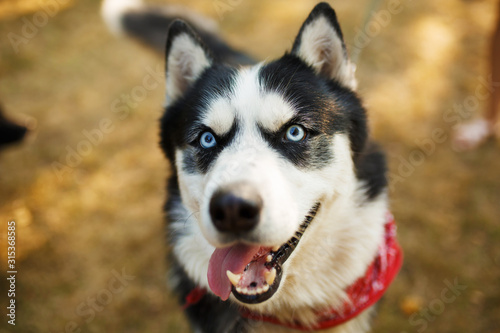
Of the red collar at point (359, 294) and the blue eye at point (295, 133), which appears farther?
the red collar at point (359, 294)

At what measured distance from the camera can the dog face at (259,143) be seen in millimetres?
1511

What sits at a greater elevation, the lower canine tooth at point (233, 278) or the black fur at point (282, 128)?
the black fur at point (282, 128)

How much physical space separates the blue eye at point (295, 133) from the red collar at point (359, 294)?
91 centimetres

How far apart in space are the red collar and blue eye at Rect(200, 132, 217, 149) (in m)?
0.90

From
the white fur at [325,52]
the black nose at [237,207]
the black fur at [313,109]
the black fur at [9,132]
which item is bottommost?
the black fur at [9,132]

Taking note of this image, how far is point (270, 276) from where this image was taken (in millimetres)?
1648

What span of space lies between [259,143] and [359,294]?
1143mm

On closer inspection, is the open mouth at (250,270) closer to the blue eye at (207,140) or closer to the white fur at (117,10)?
the blue eye at (207,140)

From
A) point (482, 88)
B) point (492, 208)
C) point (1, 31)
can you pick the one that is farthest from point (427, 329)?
point (1, 31)

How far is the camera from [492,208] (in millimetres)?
3486

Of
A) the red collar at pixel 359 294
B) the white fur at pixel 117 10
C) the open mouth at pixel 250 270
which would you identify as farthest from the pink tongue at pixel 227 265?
the white fur at pixel 117 10

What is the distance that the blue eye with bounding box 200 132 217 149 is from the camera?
193cm

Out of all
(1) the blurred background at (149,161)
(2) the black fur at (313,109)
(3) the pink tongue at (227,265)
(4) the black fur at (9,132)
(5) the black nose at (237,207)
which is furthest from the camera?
(4) the black fur at (9,132)

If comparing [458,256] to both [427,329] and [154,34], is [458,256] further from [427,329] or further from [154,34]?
[154,34]
